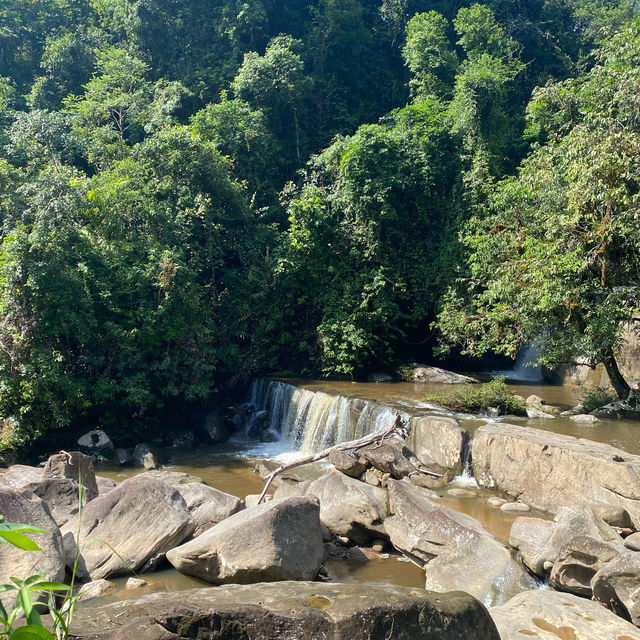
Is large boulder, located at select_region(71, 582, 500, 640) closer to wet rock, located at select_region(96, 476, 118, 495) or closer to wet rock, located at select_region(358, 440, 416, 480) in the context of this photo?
wet rock, located at select_region(96, 476, 118, 495)

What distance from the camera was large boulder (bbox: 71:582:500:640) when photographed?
10.4 ft

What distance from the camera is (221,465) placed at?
1302cm

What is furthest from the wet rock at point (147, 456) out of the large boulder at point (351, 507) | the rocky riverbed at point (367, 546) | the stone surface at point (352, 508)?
the stone surface at point (352, 508)

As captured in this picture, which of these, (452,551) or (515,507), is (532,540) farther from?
(515,507)

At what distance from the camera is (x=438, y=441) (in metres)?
11.0

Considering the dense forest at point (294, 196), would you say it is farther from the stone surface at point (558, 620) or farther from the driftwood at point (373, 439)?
the stone surface at point (558, 620)

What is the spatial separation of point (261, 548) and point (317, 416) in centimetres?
821

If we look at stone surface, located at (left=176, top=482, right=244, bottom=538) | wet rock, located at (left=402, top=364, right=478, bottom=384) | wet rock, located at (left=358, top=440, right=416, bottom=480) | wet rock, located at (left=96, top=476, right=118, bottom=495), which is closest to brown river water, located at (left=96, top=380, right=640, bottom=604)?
wet rock, located at (left=402, top=364, right=478, bottom=384)

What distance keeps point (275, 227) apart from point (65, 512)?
13.7 meters

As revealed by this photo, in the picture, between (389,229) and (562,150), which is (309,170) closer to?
(389,229)

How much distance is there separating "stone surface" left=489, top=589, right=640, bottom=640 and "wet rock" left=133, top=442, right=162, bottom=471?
31.4 feet

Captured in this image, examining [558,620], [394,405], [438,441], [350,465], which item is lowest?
[350,465]

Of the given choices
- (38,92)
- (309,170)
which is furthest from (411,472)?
(38,92)

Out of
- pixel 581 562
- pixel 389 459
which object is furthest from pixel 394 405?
pixel 581 562
